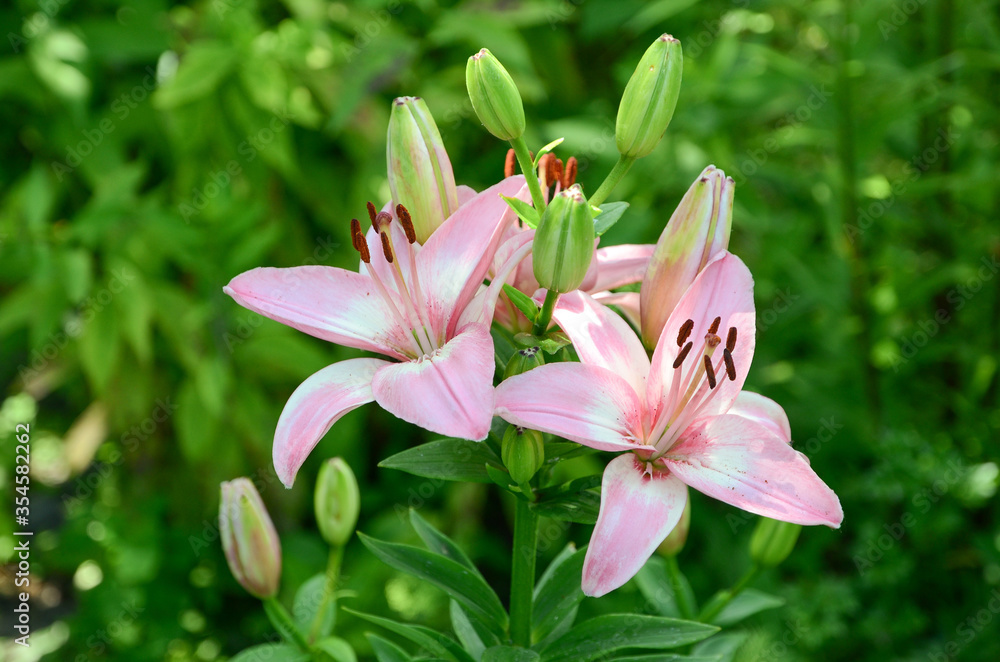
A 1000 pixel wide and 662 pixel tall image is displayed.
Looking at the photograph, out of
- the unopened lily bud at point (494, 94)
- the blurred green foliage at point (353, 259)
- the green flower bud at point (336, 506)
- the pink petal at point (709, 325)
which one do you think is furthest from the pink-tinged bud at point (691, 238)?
the blurred green foliage at point (353, 259)

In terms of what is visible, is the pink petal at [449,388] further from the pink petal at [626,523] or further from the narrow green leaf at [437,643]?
the narrow green leaf at [437,643]

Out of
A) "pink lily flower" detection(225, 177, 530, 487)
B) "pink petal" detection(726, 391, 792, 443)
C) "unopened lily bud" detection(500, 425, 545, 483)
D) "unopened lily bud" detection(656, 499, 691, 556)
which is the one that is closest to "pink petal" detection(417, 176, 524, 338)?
"pink lily flower" detection(225, 177, 530, 487)

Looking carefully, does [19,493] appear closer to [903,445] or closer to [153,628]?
[153,628]

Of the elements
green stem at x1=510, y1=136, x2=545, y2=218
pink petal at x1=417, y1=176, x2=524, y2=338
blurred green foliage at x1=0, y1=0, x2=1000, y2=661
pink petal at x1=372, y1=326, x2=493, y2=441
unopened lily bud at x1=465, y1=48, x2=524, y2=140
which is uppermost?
unopened lily bud at x1=465, y1=48, x2=524, y2=140

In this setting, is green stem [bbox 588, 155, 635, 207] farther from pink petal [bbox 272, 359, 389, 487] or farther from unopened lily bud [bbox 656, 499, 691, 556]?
unopened lily bud [bbox 656, 499, 691, 556]

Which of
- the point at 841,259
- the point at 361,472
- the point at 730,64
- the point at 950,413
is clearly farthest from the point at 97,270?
the point at 950,413

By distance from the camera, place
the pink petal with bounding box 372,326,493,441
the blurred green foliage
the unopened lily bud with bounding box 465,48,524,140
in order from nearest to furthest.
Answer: the pink petal with bounding box 372,326,493,441, the unopened lily bud with bounding box 465,48,524,140, the blurred green foliage

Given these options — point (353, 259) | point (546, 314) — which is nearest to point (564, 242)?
point (546, 314)
